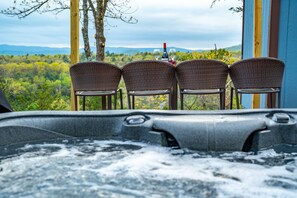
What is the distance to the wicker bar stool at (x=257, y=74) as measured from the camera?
3.59 metres

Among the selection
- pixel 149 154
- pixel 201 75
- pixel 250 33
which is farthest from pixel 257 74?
pixel 250 33

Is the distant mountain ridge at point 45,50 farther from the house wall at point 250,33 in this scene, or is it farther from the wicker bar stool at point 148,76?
the wicker bar stool at point 148,76

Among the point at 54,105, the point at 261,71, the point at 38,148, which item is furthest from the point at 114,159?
the point at 54,105

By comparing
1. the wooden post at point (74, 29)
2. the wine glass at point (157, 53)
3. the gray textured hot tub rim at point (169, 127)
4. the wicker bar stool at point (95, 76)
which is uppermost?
the wooden post at point (74, 29)

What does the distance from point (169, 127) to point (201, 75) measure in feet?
4.62

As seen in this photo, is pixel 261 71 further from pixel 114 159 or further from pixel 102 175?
pixel 102 175

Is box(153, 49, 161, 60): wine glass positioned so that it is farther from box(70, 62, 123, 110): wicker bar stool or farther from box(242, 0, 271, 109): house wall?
box(70, 62, 123, 110): wicker bar stool

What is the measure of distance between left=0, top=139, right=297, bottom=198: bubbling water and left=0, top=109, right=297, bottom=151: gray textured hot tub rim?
7 cm

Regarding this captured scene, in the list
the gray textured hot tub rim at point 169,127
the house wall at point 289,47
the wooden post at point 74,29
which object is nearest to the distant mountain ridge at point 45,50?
the wooden post at point 74,29

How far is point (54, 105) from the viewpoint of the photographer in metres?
4.99

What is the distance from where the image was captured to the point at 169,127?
7.85 ft

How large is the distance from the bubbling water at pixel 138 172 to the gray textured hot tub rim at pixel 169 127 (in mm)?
70

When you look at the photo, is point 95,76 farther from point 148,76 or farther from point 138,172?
point 138,172

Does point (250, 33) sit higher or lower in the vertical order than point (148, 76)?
higher
